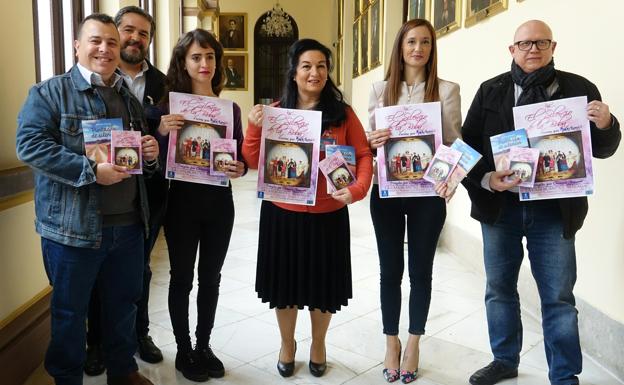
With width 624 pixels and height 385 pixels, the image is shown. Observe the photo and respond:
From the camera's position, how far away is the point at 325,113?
2.96 m

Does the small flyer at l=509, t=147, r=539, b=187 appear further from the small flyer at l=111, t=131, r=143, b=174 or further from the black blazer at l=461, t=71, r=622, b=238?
the small flyer at l=111, t=131, r=143, b=174

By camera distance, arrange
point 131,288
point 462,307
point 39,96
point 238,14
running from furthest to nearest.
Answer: point 238,14, point 462,307, point 131,288, point 39,96

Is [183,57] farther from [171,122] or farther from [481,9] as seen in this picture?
[481,9]

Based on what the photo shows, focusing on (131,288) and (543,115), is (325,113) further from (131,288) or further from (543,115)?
(131,288)

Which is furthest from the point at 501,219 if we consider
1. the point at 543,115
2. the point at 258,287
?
the point at 258,287

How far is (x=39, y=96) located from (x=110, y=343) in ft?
4.40

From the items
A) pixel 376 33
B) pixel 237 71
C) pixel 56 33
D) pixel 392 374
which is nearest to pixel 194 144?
pixel 392 374

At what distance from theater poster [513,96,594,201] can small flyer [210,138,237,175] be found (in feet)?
4.89

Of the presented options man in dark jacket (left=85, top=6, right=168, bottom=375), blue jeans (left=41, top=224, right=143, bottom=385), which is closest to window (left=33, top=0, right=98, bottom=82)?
man in dark jacket (left=85, top=6, right=168, bottom=375)

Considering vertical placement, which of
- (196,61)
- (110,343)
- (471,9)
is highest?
(471,9)

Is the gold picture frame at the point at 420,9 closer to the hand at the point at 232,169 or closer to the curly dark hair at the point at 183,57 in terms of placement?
the curly dark hair at the point at 183,57

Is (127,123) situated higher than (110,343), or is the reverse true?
(127,123)

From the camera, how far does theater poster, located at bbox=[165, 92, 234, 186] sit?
2.88 m

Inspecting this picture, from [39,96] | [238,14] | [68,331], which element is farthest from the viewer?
[238,14]
